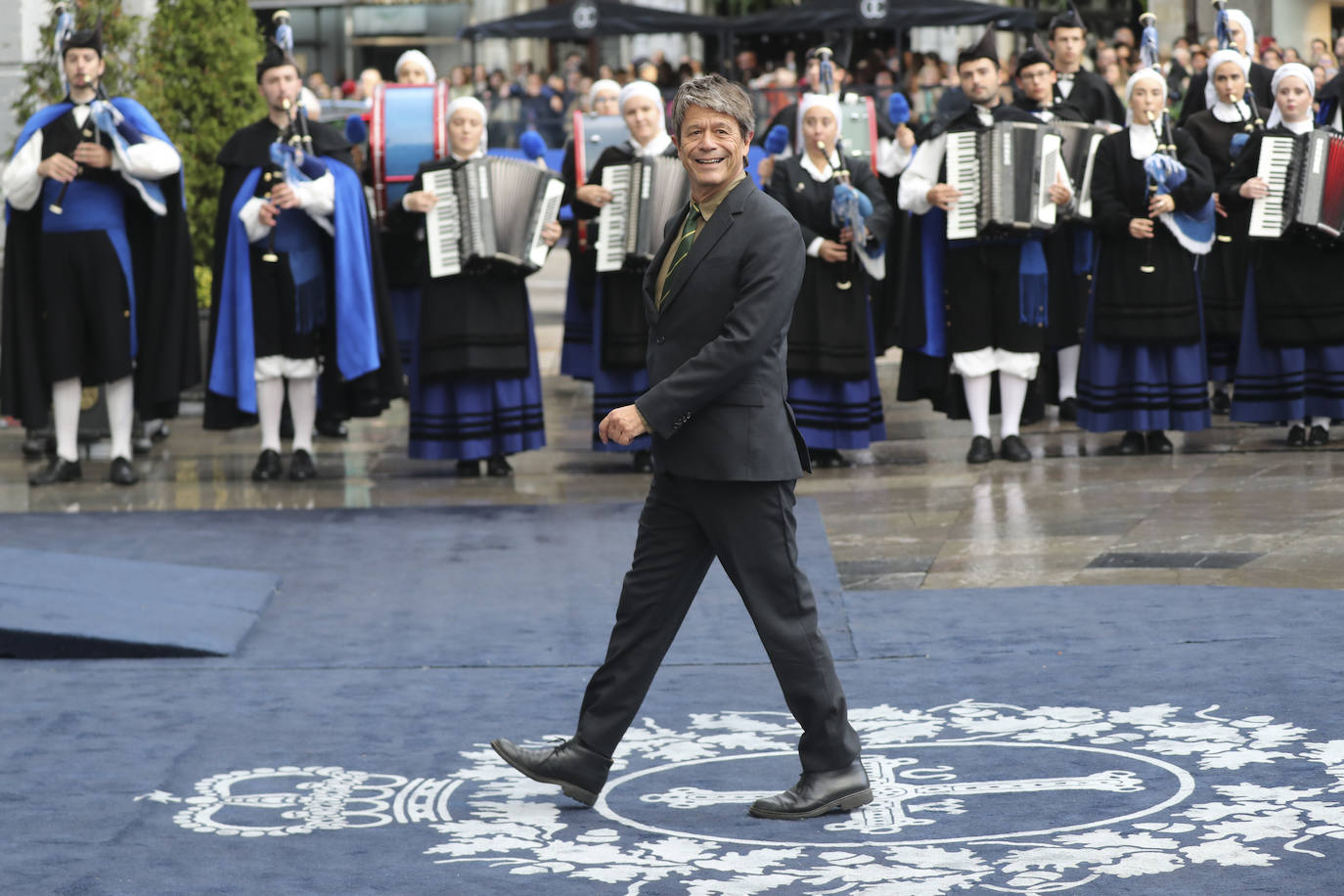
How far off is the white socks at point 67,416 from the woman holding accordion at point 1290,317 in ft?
17.9

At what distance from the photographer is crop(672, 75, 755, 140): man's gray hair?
4.38 metres

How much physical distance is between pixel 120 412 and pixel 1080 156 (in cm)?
467

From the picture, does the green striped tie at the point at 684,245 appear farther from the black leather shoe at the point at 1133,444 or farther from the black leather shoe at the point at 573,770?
the black leather shoe at the point at 1133,444

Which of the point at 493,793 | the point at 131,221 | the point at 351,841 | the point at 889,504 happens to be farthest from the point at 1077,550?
the point at 131,221

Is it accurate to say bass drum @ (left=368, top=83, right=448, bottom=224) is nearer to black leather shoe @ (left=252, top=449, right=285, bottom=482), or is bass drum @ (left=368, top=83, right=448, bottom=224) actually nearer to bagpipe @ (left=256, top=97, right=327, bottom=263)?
bagpipe @ (left=256, top=97, right=327, bottom=263)

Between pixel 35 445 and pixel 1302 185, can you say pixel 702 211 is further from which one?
pixel 35 445

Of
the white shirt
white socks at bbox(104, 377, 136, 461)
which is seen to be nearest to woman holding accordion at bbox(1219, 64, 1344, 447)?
the white shirt

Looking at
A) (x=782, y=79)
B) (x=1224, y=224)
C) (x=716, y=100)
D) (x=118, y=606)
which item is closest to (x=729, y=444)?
(x=716, y=100)

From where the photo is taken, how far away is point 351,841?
434cm

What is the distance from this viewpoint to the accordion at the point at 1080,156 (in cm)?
971

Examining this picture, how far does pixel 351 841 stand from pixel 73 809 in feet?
2.35

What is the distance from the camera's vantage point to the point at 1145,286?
31.4ft

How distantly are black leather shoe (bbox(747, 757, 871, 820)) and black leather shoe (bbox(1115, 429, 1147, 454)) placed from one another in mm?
5654

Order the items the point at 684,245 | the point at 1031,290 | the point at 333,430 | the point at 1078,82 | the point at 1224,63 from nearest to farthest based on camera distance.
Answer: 1. the point at 684,245
2. the point at 1031,290
3. the point at 1224,63
4. the point at 1078,82
5. the point at 333,430
